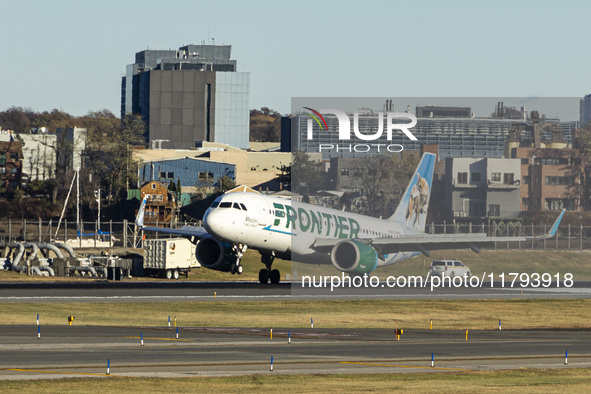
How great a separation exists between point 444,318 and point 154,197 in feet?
297

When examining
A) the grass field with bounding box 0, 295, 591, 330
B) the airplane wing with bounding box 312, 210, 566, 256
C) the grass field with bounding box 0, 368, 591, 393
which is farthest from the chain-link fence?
the grass field with bounding box 0, 368, 591, 393

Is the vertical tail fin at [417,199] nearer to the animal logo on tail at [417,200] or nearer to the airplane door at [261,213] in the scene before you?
the animal logo on tail at [417,200]

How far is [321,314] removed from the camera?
5019cm

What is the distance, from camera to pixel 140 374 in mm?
27688

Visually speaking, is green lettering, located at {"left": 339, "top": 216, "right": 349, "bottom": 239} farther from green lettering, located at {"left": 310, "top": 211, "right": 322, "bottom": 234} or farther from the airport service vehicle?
the airport service vehicle

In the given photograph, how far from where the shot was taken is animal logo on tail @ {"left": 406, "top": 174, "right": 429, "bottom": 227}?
271 feet

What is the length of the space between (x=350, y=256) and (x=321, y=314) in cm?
1530

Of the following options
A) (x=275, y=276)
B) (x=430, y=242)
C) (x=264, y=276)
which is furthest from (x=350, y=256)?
(x=430, y=242)

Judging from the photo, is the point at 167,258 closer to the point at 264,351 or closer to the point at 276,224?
the point at 276,224

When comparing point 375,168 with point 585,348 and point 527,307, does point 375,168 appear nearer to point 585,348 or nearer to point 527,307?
point 527,307

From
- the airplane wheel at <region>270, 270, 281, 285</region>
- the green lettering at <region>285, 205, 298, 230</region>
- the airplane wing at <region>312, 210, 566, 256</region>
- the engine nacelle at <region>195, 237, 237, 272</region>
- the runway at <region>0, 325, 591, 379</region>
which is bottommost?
the runway at <region>0, 325, 591, 379</region>

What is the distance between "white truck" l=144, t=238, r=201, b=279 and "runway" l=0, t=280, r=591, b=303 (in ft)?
25.5

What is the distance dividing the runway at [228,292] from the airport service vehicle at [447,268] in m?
3.25

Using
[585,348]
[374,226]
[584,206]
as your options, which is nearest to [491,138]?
[584,206]
